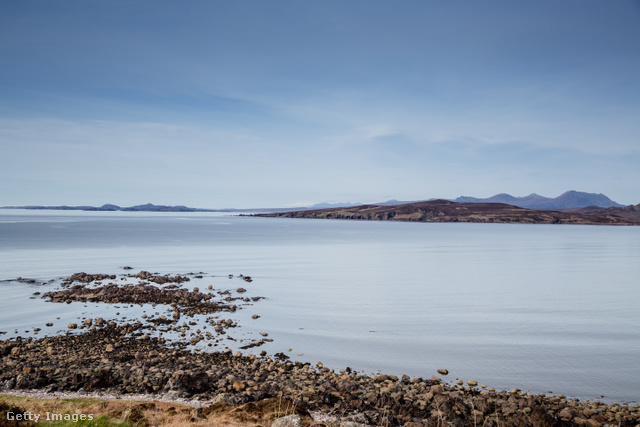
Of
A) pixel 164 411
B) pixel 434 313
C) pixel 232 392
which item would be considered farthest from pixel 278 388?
pixel 434 313

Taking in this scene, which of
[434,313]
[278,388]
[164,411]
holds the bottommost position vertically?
[434,313]

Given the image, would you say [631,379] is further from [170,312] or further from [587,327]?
[170,312]

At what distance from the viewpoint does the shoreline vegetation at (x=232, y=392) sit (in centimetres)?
939

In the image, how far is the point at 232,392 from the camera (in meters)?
11.1

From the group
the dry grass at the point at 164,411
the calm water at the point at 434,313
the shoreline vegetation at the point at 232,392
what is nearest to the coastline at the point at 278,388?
the shoreline vegetation at the point at 232,392

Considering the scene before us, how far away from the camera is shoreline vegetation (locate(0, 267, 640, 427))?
9391mm

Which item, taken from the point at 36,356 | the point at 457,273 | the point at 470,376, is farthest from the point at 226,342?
the point at 457,273

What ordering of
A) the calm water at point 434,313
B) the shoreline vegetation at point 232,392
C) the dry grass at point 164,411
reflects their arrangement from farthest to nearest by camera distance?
the calm water at point 434,313 < the shoreline vegetation at point 232,392 < the dry grass at point 164,411

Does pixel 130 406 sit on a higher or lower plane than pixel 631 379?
higher

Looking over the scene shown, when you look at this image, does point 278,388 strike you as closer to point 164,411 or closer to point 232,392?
point 232,392

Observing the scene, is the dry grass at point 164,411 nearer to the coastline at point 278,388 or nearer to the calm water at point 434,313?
the coastline at point 278,388

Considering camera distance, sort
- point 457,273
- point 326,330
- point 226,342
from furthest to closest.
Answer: point 457,273 → point 326,330 → point 226,342

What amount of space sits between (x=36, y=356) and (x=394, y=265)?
35.1 m

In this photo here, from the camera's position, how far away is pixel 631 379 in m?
13.4
